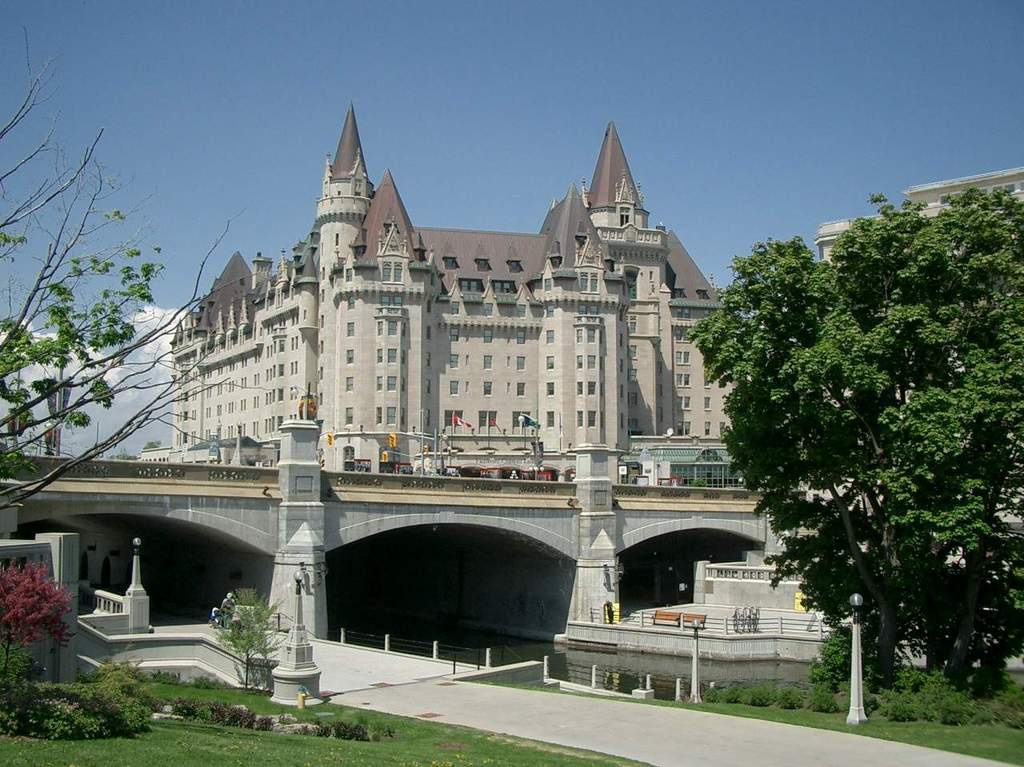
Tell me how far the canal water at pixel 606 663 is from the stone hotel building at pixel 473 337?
104 feet

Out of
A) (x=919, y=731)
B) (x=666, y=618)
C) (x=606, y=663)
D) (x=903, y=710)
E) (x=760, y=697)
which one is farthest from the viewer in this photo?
(x=666, y=618)

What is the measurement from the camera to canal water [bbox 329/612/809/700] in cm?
Result: 4588

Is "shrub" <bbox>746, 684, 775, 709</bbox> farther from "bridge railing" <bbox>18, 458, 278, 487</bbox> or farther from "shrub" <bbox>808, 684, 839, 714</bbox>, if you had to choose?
"bridge railing" <bbox>18, 458, 278, 487</bbox>

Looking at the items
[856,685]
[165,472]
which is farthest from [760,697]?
[165,472]

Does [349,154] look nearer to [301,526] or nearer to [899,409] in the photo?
[301,526]

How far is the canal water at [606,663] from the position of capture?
45875 millimetres

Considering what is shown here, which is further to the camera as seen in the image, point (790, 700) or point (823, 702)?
point (790, 700)

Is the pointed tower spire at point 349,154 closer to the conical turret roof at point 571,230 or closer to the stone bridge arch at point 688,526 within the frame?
the conical turret roof at point 571,230

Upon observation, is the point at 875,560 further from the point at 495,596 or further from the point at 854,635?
the point at 495,596

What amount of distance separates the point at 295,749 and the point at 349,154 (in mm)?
89053

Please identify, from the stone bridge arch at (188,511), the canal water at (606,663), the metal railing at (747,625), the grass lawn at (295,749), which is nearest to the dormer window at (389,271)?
the canal water at (606,663)

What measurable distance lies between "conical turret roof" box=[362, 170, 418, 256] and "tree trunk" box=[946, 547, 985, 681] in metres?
72.9

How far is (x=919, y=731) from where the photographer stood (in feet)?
86.8

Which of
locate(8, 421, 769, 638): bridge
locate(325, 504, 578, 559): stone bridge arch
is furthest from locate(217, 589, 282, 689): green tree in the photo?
locate(325, 504, 578, 559): stone bridge arch
